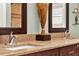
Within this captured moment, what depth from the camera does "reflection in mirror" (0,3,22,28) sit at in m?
1.43

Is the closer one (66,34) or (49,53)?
(49,53)

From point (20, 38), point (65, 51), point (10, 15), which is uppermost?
point (10, 15)

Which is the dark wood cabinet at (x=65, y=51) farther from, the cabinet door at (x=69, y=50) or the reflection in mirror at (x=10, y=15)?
the reflection in mirror at (x=10, y=15)

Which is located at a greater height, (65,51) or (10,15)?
(10,15)

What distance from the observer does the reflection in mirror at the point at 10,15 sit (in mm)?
1428

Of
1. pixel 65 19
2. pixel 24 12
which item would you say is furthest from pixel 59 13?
pixel 24 12

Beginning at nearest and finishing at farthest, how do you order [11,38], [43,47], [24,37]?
[43,47] → [11,38] → [24,37]

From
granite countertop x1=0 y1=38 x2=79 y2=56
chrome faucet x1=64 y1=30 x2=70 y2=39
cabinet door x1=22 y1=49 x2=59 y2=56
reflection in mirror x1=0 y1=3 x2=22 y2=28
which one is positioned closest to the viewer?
granite countertop x1=0 y1=38 x2=79 y2=56

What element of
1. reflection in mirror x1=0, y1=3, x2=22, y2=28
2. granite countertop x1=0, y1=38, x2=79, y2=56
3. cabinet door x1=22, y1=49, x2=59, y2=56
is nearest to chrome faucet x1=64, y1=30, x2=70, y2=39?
granite countertop x1=0, y1=38, x2=79, y2=56

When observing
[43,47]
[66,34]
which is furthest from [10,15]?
[66,34]

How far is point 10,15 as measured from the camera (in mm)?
1482

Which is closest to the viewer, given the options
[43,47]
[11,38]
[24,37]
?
[43,47]

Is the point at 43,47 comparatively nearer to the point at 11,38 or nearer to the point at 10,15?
the point at 11,38

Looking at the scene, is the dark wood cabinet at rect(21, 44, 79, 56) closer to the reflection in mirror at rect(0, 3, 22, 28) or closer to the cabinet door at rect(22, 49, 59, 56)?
the cabinet door at rect(22, 49, 59, 56)
